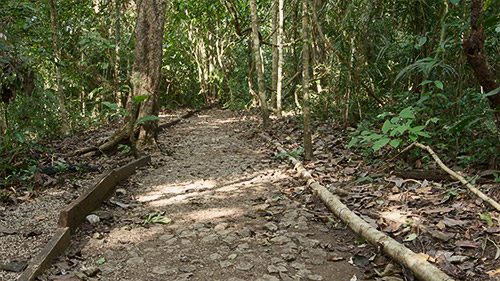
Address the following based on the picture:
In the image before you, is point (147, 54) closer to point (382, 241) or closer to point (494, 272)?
point (382, 241)

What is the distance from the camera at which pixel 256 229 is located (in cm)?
342

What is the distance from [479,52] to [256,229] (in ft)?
8.15

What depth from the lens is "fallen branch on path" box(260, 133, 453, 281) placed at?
2199 mm

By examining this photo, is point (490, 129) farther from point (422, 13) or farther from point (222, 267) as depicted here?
point (222, 267)

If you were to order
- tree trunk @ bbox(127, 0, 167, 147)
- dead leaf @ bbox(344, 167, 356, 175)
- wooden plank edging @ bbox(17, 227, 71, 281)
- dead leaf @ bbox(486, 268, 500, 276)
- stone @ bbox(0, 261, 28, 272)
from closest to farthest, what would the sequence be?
dead leaf @ bbox(486, 268, 500, 276) < wooden plank edging @ bbox(17, 227, 71, 281) < stone @ bbox(0, 261, 28, 272) < dead leaf @ bbox(344, 167, 356, 175) < tree trunk @ bbox(127, 0, 167, 147)

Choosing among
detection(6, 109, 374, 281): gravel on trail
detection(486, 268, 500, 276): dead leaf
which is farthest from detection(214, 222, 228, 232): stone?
detection(486, 268, 500, 276): dead leaf

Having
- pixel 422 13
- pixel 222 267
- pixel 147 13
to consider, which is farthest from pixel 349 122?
pixel 222 267

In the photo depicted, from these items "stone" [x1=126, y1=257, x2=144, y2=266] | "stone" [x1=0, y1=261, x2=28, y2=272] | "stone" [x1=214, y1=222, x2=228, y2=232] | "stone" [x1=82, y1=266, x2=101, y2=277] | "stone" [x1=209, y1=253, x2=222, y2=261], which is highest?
"stone" [x1=0, y1=261, x2=28, y2=272]

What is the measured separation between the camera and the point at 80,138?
8234 mm

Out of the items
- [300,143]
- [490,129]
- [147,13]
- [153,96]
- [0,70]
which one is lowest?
[300,143]

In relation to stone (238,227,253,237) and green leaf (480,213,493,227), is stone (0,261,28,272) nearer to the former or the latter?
stone (238,227,253,237)

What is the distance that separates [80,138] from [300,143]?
16.4 ft

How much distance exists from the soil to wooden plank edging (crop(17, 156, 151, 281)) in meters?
0.07

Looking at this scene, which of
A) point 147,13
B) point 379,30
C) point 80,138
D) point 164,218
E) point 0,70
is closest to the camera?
point 164,218
